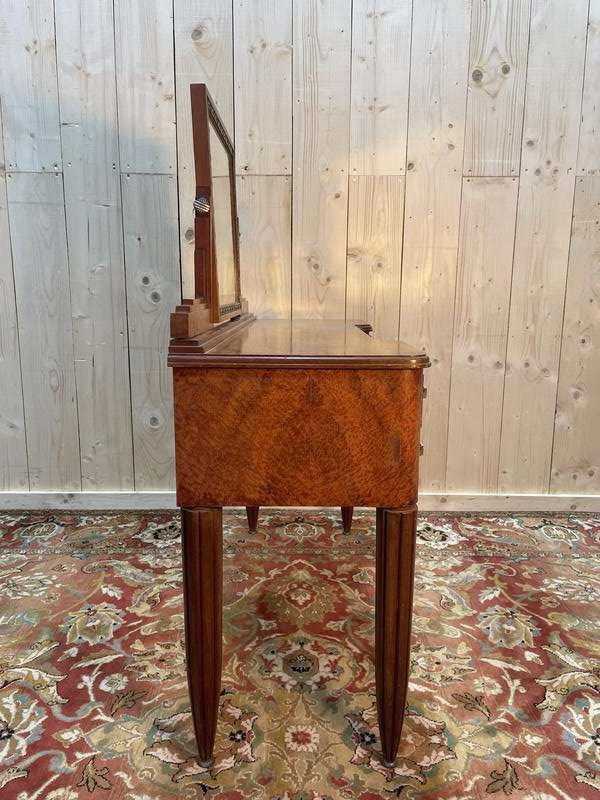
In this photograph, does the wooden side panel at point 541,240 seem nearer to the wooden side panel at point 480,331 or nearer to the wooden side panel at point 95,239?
the wooden side panel at point 480,331

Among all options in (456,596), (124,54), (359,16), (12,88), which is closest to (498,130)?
(359,16)

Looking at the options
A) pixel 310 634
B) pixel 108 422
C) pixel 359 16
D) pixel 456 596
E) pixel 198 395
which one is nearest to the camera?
pixel 198 395

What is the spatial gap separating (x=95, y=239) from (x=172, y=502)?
Answer: 3.52 ft

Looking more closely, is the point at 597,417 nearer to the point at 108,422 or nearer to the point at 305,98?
the point at 305,98

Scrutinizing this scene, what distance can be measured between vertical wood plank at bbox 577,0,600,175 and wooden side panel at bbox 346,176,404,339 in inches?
26.9

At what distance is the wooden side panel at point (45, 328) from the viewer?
6.94 ft

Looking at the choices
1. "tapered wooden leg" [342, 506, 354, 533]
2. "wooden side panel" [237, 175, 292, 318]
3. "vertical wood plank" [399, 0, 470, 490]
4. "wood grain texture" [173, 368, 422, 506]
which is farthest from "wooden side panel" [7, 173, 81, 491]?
"wood grain texture" [173, 368, 422, 506]

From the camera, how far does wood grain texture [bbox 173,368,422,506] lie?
960mm

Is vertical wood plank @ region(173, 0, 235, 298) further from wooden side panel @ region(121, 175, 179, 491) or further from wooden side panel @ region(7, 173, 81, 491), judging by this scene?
wooden side panel @ region(7, 173, 81, 491)

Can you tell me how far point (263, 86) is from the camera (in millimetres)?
2043

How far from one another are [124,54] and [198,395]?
170 centimetres

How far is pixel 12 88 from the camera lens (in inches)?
80.8

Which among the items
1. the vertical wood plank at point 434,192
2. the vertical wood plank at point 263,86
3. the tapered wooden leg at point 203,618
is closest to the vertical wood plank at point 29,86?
the vertical wood plank at point 263,86

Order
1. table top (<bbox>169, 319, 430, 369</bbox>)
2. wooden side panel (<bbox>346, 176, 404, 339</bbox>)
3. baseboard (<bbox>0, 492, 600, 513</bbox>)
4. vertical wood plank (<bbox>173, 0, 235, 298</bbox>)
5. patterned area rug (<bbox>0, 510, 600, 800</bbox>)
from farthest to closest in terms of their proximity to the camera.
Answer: baseboard (<bbox>0, 492, 600, 513</bbox>) → wooden side panel (<bbox>346, 176, 404, 339</bbox>) → vertical wood plank (<bbox>173, 0, 235, 298</bbox>) → patterned area rug (<bbox>0, 510, 600, 800</bbox>) → table top (<bbox>169, 319, 430, 369</bbox>)
